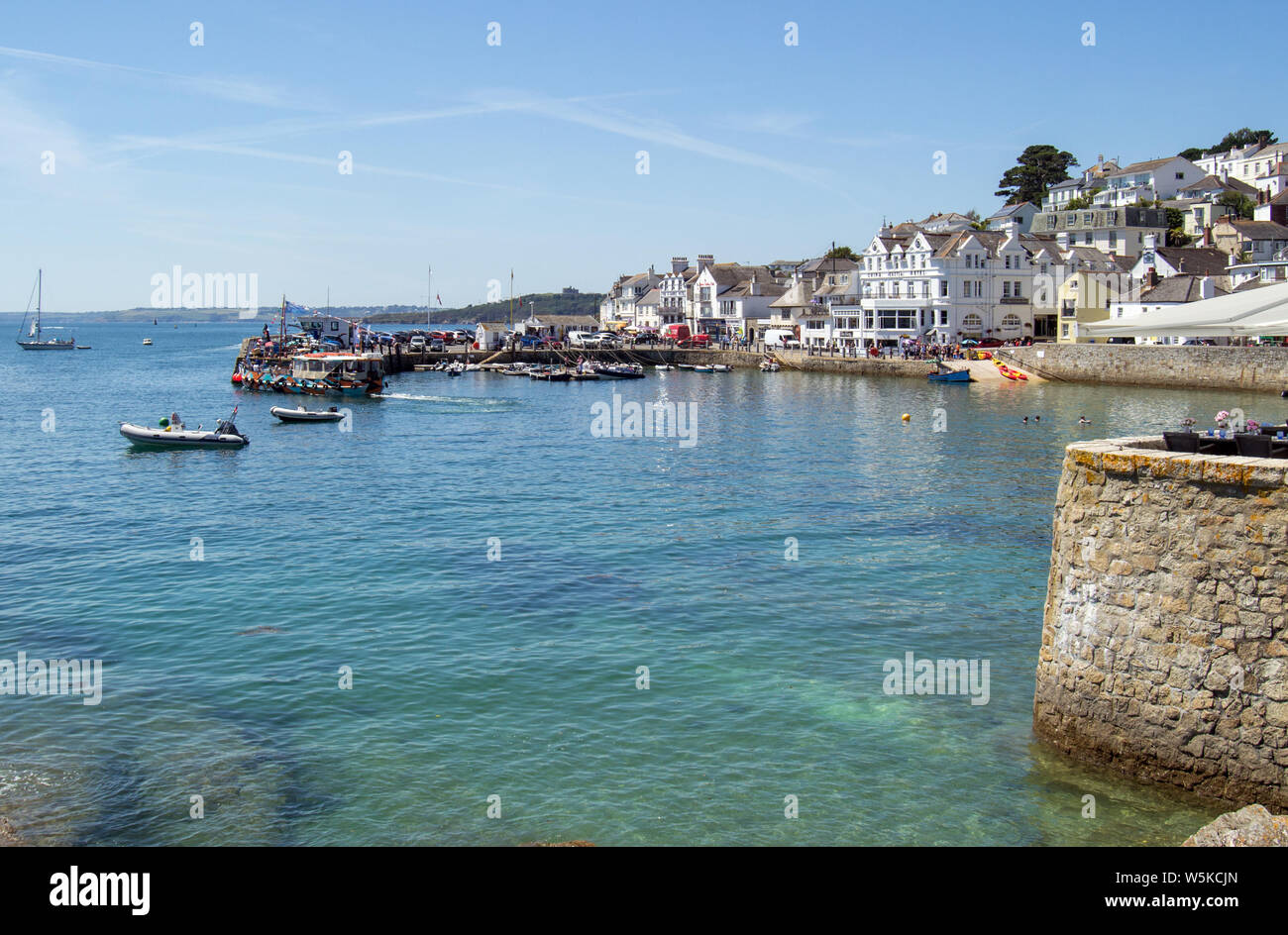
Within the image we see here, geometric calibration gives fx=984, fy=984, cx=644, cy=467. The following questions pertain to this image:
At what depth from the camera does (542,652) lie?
58.5 ft

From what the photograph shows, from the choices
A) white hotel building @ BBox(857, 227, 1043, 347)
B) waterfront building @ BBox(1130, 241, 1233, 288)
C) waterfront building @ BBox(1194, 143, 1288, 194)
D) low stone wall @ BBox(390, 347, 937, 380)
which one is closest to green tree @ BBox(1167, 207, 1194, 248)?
waterfront building @ BBox(1194, 143, 1288, 194)

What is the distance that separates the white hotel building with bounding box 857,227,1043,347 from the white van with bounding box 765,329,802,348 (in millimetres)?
16323

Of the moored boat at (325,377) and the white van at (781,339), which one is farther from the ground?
the white van at (781,339)

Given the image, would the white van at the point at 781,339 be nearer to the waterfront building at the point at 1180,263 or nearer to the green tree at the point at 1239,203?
the waterfront building at the point at 1180,263

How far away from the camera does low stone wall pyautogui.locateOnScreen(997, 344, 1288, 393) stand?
209 ft

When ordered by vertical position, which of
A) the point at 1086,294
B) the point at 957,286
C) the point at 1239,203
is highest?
the point at 1239,203

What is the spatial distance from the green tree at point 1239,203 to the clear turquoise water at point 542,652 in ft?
332

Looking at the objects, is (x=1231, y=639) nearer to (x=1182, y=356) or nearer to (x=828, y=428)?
(x=828, y=428)

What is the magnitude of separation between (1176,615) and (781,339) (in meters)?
107

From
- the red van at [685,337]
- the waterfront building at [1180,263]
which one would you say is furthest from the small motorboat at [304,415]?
the waterfront building at [1180,263]

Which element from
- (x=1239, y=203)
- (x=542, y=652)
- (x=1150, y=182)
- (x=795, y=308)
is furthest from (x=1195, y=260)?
(x=542, y=652)

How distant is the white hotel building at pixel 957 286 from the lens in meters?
92.6
